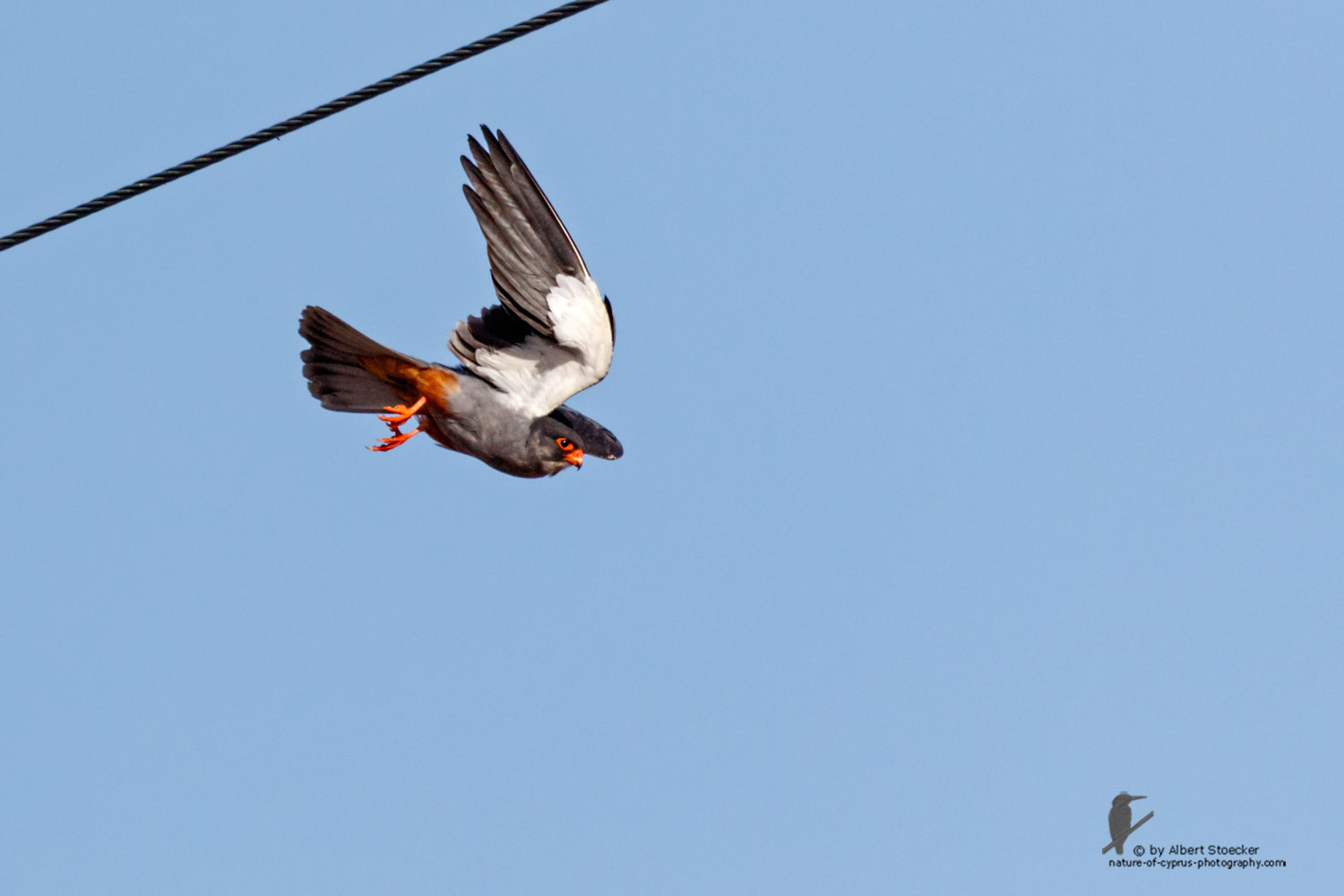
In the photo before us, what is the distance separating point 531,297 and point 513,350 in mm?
309

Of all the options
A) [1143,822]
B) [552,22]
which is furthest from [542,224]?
[1143,822]

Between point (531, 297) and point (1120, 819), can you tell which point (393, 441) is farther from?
point (1120, 819)

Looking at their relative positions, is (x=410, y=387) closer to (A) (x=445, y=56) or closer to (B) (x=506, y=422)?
(B) (x=506, y=422)

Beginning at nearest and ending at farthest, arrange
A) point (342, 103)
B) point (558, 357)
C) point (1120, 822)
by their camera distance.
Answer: point (342, 103)
point (558, 357)
point (1120, 822)

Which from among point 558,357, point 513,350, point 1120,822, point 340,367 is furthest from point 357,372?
point 1120,822

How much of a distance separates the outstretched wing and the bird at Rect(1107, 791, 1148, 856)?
285 inches

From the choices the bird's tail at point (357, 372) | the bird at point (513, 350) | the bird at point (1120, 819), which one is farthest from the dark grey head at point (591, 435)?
the bird at point (1120, 819)

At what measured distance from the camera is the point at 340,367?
27.8 ft

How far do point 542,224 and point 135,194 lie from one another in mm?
2892

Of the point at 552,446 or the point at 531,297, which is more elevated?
the point at 531,297

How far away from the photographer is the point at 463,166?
8188mm

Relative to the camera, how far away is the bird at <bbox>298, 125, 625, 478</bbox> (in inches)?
321

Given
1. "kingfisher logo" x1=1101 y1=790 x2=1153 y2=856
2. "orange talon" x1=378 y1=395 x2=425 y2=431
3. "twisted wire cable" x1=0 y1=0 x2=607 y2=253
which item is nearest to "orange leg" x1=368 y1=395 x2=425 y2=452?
"orange talon" x1=378 y1=395 x2=425 y2=431

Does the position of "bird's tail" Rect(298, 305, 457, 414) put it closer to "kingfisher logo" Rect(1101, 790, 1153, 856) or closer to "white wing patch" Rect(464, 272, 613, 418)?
"white wing patch" Rect(464, 272, 613, 418)
